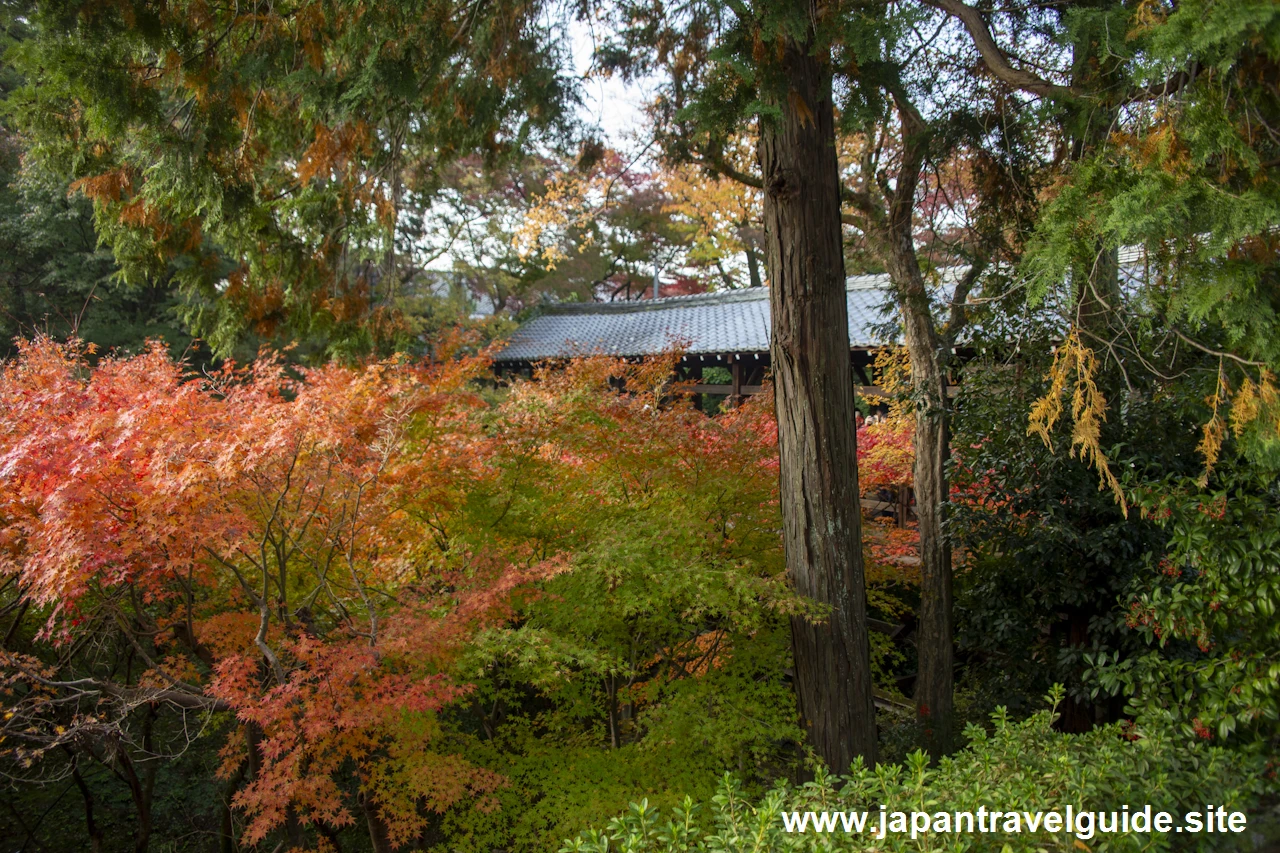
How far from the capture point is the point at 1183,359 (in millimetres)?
4594

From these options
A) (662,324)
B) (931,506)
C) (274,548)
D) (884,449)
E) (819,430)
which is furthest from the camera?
(662,324)

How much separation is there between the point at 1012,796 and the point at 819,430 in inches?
95.3

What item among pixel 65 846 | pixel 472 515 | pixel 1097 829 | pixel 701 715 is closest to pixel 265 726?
pixel 472 515

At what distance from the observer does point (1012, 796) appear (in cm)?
244

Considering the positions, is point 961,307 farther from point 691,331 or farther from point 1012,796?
point 691,331

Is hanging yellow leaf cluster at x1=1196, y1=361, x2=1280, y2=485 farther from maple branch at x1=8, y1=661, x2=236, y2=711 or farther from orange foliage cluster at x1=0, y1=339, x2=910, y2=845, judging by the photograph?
maple branch at x1=8, y1=661, x2=236, y2=711

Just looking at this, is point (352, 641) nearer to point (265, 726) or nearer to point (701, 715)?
point (265, 726)

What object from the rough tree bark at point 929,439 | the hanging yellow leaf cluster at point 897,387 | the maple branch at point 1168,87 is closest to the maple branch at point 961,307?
the rough tree bark at point 929,439

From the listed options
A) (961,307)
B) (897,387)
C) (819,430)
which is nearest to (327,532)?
(819,430)

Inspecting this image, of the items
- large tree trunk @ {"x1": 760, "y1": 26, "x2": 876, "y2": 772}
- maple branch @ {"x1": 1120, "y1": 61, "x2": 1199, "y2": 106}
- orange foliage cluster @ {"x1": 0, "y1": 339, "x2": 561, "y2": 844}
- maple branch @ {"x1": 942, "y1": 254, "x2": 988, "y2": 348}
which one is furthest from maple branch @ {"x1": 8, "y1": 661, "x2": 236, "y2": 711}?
maple branch @ {"x1": 942, "y1": 254, "x2": 988, "y2": 348}

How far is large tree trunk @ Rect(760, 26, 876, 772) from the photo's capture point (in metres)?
4.54

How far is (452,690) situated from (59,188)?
10.1m

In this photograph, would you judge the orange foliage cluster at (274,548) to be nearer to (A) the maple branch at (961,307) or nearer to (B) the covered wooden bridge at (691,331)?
(A) the maple branch at (961,307)

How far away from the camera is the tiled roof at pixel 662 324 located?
12.1m
